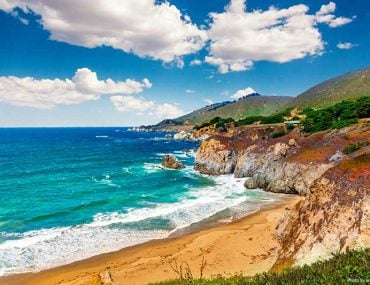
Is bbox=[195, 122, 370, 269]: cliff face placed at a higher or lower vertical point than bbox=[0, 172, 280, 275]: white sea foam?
higher

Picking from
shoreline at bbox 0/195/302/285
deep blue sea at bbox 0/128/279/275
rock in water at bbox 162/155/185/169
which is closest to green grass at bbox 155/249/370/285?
shoreline at bbox 0/195/302/285

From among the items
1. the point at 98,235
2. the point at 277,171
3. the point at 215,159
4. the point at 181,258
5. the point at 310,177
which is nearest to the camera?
the point at 181,258

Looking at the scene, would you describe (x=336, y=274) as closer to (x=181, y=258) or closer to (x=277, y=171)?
(x=181, y=258)

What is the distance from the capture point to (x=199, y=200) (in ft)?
157

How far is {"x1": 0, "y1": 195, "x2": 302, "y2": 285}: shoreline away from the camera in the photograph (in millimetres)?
25125

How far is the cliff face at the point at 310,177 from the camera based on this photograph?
20.9 metres

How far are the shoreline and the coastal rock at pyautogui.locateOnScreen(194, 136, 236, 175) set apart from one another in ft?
109

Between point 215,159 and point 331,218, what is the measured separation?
49.3m

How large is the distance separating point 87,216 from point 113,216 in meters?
2.99

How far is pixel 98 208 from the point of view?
45.1 metres

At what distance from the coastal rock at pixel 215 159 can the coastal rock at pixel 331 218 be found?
4279 cm

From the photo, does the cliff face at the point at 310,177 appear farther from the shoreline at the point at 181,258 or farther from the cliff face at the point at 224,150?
the shoreline at the point at 181,258

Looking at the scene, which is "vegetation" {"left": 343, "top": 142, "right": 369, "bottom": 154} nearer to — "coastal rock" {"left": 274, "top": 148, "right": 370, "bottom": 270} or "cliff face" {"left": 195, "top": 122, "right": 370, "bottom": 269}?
"cliff face" {"left": 195, "top": 122, "right": 370, "bottom": 269}

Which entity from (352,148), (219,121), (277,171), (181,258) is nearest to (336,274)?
(181,258)
